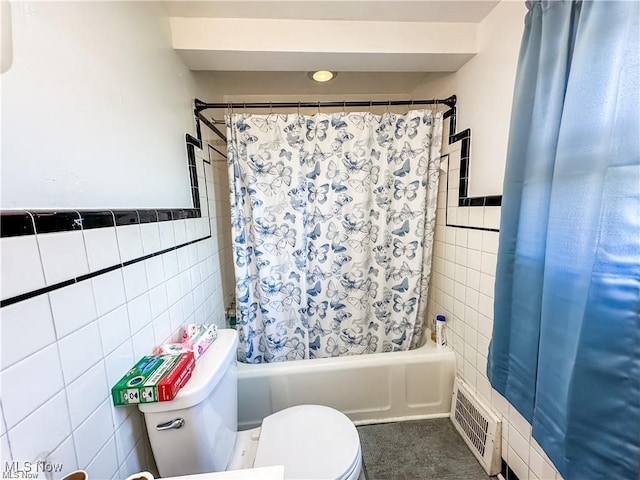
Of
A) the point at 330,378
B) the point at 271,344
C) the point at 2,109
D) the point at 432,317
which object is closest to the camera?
the point at 2,109

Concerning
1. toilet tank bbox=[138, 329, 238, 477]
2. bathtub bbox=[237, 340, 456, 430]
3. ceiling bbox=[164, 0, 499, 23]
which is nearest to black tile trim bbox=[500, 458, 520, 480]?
bathtub bbox=[237, 340, 456, 430]

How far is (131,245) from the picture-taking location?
0.82m

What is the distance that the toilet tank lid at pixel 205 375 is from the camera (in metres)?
0.75

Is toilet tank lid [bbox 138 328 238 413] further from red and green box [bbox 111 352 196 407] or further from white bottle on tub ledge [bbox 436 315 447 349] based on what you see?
white bottle on tub ledge [bbox 436 315 447 349]

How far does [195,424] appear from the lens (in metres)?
0.80

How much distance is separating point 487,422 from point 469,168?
1.26m

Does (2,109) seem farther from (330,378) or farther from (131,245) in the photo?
(330,378)

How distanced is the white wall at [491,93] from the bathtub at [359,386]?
1.05m

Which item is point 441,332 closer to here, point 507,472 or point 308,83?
point 507,472

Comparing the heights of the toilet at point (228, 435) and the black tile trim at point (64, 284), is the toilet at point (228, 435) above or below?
below

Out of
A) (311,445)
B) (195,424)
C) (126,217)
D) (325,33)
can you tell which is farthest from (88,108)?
(311,445)

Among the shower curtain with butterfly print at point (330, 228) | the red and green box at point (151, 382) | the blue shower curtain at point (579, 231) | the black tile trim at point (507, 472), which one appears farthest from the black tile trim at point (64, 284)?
the black tile trim at point (507, 472)

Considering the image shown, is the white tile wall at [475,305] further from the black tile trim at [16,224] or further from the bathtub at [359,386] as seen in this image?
the black tile trim at [16,224]

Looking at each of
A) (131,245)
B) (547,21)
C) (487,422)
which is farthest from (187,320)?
(547,21)
